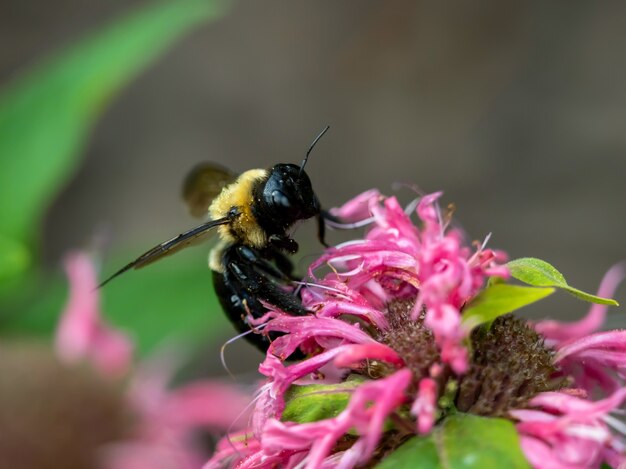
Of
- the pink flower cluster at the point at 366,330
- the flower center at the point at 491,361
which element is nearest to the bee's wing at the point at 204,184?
the pink flower cluster at the point at 366,330

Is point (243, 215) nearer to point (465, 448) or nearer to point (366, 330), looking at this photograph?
point (366, 330)

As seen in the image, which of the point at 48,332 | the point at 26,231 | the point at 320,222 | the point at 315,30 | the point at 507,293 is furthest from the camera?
the point at 315,30

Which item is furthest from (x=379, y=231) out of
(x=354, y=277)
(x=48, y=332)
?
(x=48, y=332)

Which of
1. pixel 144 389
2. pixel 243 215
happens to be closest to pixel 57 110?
pixel 144 389

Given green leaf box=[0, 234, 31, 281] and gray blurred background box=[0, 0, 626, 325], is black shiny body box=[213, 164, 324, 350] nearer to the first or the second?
green leaf box=[0, 234, 31, 281]

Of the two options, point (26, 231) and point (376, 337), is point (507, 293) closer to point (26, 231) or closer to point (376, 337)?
point (376, 337)

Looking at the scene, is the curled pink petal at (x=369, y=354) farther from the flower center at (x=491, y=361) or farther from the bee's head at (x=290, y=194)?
the bee's head at (x=290, y=194)
